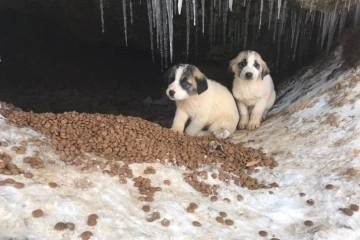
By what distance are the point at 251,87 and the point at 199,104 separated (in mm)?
896

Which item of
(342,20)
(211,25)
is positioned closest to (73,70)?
(211,25)

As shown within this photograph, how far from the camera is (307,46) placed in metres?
9.01

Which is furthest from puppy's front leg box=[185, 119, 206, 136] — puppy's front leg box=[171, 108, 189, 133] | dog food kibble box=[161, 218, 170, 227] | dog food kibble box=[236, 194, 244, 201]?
dog food kibble box=[161, 218, 170, 227]

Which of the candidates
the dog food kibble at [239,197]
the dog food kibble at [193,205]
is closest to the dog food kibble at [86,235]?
the dog food kibble at [193,205]

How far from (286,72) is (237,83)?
8.91 feet

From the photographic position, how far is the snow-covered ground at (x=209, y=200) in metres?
4.05

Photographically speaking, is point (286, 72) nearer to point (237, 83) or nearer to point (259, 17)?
point (259, 17)

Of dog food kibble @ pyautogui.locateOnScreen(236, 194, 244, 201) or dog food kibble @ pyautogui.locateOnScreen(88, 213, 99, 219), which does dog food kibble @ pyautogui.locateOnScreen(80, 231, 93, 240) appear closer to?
dog food kibble @ pyautogui.locateOnScreen(88, 213, 99, 219)

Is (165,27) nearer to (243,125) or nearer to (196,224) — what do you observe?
(243,125)

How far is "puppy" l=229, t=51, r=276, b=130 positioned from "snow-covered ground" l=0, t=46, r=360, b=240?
0.90 meters

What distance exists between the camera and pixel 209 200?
4.83m

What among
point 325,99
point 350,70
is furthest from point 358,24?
point 325,99

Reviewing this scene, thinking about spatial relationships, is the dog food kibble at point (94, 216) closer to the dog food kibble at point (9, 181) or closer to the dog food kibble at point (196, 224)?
the dog food kibble at point (9, 181)

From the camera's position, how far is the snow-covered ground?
4055 millimetres
